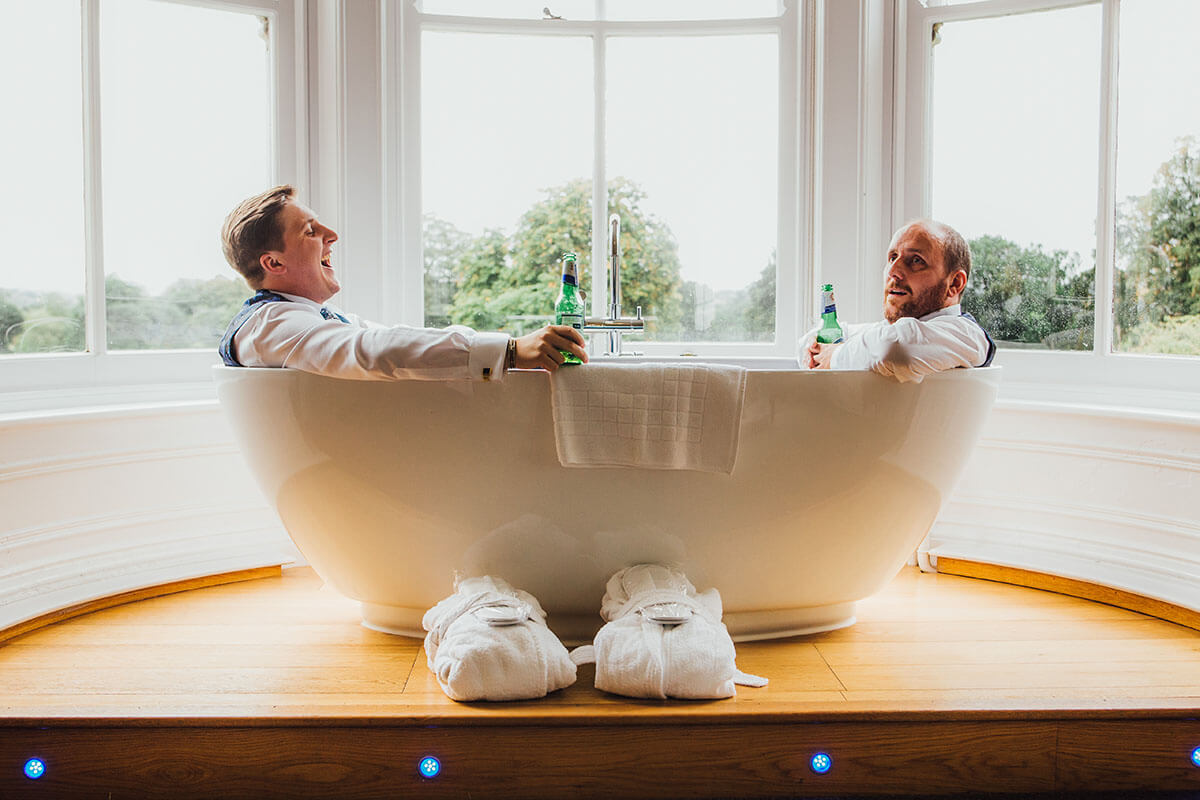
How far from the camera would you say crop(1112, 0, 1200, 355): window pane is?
2.24 meters

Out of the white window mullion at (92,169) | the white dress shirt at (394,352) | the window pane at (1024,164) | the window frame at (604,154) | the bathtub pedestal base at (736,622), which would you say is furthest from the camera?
the window frame at (604,154)

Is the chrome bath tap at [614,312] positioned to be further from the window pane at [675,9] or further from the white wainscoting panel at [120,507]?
the white wainscoting panel at [120,507]

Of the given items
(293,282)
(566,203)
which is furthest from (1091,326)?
(293,282)

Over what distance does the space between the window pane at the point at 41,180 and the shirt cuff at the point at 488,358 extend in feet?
4.08

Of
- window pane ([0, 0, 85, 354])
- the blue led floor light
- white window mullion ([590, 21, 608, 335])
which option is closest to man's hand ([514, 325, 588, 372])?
the blue led floor light

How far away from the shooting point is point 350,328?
5.39ft

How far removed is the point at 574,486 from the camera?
170 cm

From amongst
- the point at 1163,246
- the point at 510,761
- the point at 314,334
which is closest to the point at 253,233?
the point at 314,334

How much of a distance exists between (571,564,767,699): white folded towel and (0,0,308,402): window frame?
55.6 inches

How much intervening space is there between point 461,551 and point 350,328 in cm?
44

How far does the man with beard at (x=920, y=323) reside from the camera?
1684mm

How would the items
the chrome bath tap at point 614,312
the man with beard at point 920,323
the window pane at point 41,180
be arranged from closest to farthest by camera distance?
1. the man with beard at point 920,323
2. the window pane at point 41,180
3. the chrome bath tap at point 614,312

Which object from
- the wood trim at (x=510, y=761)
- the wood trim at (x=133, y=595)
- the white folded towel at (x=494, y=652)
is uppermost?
the white folded towel at (x=494, y=652)

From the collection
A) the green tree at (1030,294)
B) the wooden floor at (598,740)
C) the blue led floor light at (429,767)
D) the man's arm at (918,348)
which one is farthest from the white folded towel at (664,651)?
the green tree at (1030,294)
